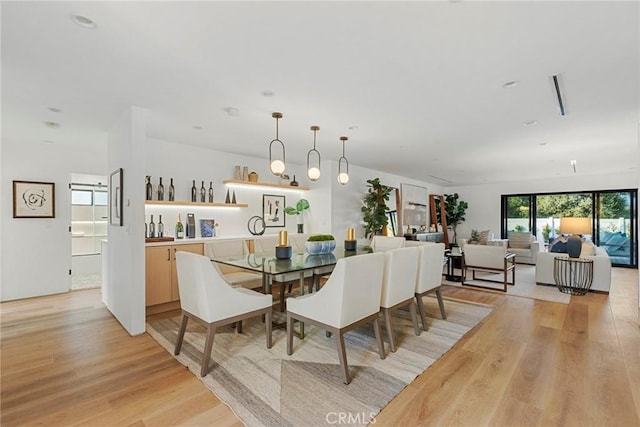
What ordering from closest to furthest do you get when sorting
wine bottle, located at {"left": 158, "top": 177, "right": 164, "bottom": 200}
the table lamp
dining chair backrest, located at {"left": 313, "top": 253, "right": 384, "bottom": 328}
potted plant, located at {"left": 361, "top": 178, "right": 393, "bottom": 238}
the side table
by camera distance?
dining chair backrest, located at {"left": 313, "top": 253, "right": 384, "bottom": 328}
wine bottle, located at {"left": 158, "top": 177, "right": 164, "bottom": 200}
the side table
the table lamp
potted plant, located at {"left": 361, "top": 178, "right": 393, "bottom": 238}

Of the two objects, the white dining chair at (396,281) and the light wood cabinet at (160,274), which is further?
the light wood cabinet at (160,274)

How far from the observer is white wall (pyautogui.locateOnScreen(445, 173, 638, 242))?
7574mm

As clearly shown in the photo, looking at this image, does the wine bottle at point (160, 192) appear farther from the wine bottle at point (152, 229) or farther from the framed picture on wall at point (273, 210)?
the framed picture on wall at point (273, 210)

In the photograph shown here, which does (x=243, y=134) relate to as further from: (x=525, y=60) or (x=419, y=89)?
(x=525, y=60)

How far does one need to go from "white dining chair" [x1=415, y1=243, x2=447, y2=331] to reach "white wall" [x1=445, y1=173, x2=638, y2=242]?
7.18m

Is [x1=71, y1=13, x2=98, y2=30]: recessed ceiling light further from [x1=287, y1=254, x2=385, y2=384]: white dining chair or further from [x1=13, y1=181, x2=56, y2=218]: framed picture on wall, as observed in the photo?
[x1=13, y1=181, x2=56, y2=218]: framed picture on wall

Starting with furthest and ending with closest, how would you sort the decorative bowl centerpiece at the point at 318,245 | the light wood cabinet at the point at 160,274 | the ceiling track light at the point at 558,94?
the light wood cabinet at the point at 160,274, the decorative bowl centerpiece at the point at 318,245, the ceiling track light at the point at 558,94

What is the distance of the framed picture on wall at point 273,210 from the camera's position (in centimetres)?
564

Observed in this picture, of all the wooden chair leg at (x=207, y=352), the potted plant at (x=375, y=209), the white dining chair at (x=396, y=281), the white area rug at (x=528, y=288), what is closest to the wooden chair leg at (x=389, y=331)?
the white dining chair at (x=396, y=281)

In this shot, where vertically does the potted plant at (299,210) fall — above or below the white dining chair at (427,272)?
above

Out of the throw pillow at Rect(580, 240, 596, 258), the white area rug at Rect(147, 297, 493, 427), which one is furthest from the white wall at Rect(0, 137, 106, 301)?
the throw pillow at Rect(580, 240, 596, 258)

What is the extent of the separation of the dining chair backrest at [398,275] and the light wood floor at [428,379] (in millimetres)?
634

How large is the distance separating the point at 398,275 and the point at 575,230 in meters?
4.80

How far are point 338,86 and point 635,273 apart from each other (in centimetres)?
828
